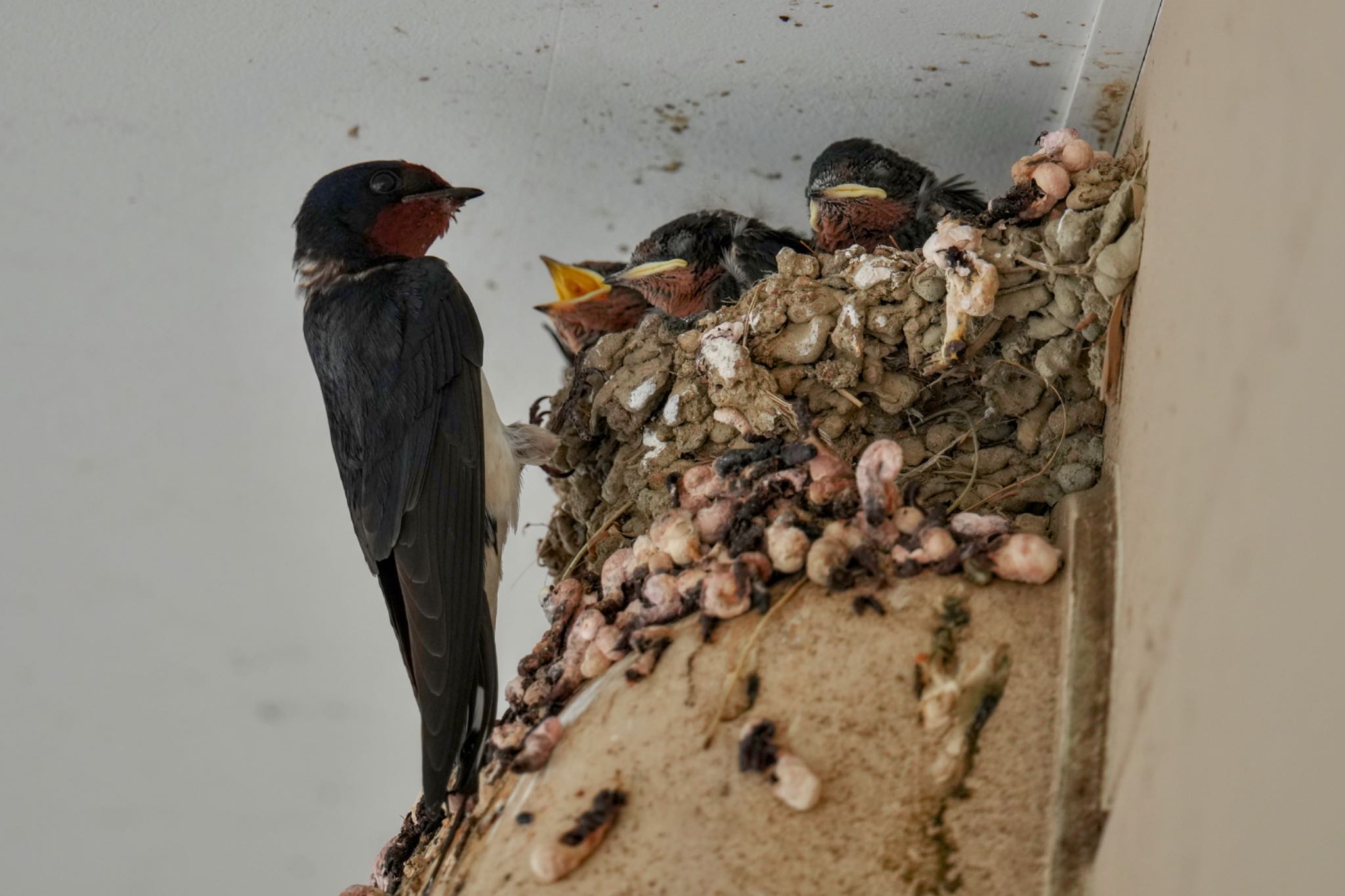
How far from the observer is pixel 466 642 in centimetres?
293

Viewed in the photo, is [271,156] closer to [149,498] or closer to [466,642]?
[149,498]

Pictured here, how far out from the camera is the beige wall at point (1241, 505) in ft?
4.00

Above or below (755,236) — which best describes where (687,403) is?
below

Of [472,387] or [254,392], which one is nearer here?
[472,387]

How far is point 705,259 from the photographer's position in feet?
11.8

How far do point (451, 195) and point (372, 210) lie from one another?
0.77 ft

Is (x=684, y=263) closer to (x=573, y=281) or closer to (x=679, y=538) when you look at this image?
(x=573, y=281)


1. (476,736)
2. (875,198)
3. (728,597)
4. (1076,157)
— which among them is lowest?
(476,736)

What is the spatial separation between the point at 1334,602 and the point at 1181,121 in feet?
3.71

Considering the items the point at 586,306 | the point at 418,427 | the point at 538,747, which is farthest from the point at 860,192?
the point at 538,747

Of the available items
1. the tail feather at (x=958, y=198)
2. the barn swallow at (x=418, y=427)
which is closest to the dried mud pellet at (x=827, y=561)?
the barn swallow at (x=418, y=427)

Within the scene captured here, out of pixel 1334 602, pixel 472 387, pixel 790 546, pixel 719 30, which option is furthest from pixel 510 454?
pixel 1334 602

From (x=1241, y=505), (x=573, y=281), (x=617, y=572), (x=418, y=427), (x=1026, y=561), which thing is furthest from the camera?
(x=573, y=281)

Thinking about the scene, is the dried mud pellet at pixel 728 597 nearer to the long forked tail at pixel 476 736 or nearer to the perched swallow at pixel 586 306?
the long forked tail at pixel 476 736
